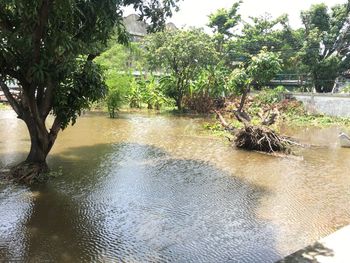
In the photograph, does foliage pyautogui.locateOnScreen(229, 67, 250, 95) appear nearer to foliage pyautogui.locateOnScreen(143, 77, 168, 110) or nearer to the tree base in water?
foliage pyautogui.locateOnScreen(143, 77, 168, 110)

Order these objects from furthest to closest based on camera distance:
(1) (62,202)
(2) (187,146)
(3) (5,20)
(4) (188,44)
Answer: (4) (188,44)
(2) (187,146)
(3) (5,20)
(1) (62,202)

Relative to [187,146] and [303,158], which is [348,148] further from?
[187,146]

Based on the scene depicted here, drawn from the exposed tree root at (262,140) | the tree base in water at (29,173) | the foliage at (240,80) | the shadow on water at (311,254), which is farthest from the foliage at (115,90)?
the shadow on water at (311,254)

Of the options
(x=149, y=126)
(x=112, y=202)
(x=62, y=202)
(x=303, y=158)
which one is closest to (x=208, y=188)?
(x=112, y=202)

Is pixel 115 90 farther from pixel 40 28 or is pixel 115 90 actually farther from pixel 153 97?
pixel 40 28

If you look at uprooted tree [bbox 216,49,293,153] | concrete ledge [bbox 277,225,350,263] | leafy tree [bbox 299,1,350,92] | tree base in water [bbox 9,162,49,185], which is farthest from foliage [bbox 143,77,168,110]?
concrete ledge [bbox 277,225,350,263]

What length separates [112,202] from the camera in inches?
294

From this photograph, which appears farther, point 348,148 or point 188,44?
point 188,44

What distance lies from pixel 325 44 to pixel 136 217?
25.9m

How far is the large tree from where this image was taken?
686 cm

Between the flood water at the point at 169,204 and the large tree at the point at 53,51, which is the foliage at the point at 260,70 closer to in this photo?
the flood water at the point at 169,204

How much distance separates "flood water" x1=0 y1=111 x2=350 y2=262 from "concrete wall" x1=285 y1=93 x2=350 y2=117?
10.4 meters

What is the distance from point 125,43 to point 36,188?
12.6ft

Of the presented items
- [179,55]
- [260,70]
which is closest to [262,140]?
[260,70]
